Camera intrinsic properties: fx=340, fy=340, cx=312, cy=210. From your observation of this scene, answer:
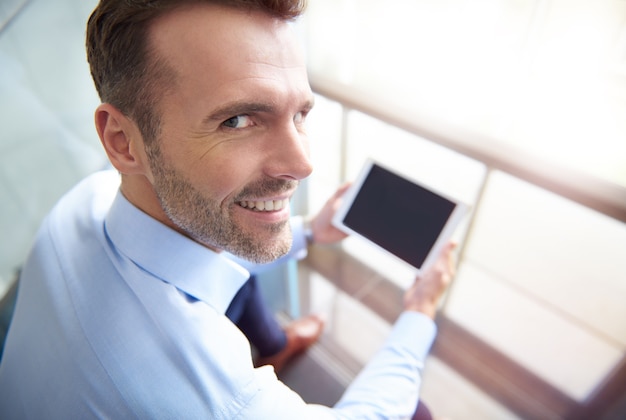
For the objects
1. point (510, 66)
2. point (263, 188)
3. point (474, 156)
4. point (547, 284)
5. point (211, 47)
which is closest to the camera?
point (211, 47)

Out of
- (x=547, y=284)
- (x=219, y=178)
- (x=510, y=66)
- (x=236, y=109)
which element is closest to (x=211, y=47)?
(x=236, y=109)

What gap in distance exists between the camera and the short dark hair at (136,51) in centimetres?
53

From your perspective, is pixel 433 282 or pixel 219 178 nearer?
pixel 219 178

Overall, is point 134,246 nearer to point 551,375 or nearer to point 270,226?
point 270,226

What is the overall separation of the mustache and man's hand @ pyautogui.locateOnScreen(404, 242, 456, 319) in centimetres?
49

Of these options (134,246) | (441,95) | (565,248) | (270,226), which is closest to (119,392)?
(134,246)

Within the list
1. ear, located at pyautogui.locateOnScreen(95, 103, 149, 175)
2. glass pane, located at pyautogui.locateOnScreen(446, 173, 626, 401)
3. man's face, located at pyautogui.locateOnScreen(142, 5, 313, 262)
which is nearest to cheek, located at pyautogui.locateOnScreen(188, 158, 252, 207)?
man's face, located at pyautogui.locateOnScreen(142, 5, 313, 262)

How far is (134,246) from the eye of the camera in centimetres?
65

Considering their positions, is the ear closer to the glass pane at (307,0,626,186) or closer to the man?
the man

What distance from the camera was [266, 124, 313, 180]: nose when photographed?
0.60 metres

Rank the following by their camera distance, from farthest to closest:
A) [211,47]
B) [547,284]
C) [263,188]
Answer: [547,284]
[263,188]
[211,47]

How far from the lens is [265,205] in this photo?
68 centimetres

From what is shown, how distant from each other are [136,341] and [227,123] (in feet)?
1.29

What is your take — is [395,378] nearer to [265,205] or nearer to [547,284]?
[265,205]
